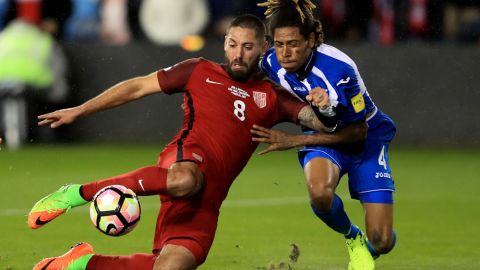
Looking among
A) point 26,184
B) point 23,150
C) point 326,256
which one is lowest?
point 23,150

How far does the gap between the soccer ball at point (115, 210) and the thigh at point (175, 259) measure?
0.93ft

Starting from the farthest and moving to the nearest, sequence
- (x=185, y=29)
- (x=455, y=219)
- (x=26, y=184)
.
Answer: (x=185, y=29)
(x=26, y=184)
(x=455, y=219)

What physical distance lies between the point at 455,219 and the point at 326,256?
2.62m

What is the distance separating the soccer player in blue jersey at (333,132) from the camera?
27.6 ft

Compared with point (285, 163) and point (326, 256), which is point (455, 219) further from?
→ point (285, 163)

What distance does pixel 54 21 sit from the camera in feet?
64.9

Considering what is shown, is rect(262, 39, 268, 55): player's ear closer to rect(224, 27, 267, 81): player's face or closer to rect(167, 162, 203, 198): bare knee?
rect(224, 27, 267, 81): player's face

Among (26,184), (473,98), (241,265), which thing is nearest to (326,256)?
(241,265)

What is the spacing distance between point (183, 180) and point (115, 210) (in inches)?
18.9

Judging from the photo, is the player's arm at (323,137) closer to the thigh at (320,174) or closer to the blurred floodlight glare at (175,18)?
the thigh at (320,174)

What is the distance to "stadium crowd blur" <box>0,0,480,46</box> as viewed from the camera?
20047 mm

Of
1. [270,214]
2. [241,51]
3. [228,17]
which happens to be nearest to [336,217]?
[241,51]

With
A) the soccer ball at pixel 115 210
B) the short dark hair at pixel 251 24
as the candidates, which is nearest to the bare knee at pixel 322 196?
the short dark hair at pixel 251 24

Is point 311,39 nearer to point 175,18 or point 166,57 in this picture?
point 166,57
